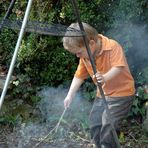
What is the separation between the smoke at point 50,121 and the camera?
465 centimetres

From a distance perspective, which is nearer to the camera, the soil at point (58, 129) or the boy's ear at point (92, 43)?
the boy's ear at point (92, 43)

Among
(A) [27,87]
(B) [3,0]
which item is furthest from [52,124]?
(B) [3,0]

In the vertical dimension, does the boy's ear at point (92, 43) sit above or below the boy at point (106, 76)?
above

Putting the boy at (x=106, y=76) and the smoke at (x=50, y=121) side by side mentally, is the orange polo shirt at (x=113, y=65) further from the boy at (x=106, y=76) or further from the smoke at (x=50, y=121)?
the smoke at (x=50, y=121)

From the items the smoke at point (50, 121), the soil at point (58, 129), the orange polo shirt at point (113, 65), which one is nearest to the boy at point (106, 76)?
the orange polo shirt at point (113, 65)

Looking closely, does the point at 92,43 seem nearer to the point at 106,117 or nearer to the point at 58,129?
the point at 106,117

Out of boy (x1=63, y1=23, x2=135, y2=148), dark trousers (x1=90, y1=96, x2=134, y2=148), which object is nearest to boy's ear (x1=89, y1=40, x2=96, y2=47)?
boy (x1=63, y1=23, x2=135, y2=148)

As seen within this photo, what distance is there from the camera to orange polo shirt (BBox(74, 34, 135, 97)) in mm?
3670

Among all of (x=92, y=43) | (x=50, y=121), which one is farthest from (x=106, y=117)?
(x=50, y=121)

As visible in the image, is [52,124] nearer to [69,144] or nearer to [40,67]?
[69,144]

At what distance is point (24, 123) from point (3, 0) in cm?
150

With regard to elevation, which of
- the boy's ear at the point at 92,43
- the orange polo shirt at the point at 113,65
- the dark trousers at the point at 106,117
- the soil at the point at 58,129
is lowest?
the soil at the point at 58,129

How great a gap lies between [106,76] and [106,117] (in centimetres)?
44

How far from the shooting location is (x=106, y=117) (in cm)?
383
